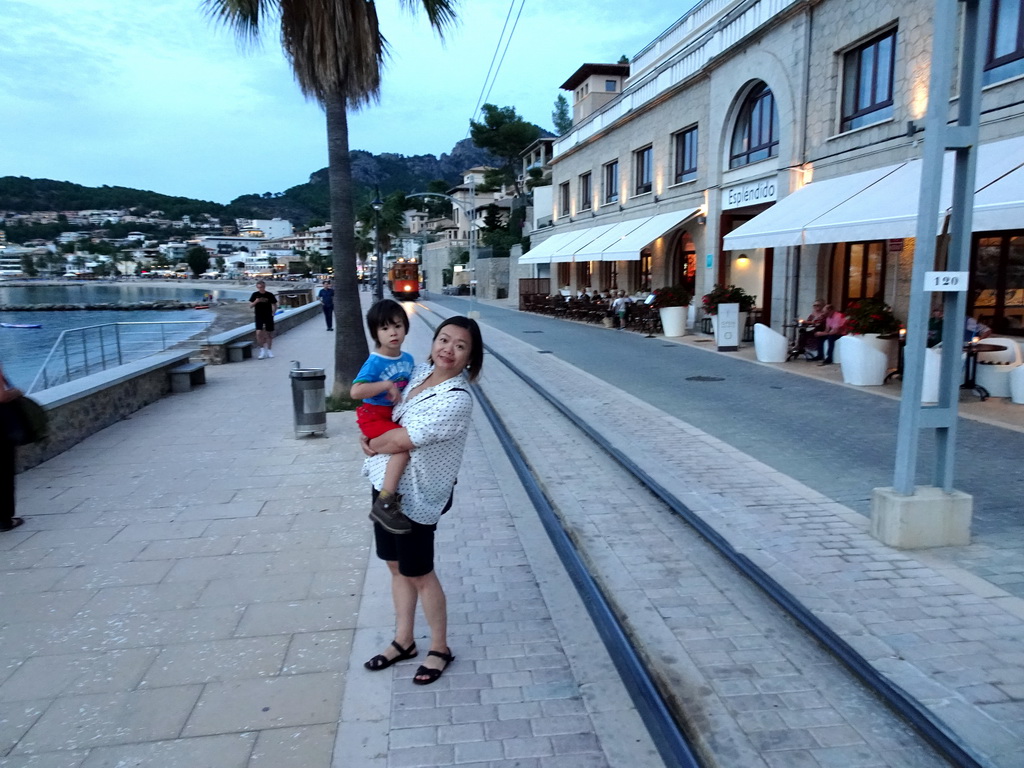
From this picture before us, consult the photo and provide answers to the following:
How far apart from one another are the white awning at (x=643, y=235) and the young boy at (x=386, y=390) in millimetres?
18109

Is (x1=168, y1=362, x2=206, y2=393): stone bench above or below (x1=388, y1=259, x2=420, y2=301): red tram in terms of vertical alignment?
below

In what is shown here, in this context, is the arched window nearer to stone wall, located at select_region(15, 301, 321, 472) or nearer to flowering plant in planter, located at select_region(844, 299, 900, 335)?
flowering plant in planter, located at select_region(844, 299, 900, 335)

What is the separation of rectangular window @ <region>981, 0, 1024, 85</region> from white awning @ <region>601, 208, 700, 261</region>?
34.6 feet

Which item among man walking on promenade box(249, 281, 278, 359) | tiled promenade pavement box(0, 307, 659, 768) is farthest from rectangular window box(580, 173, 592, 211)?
tiled promenade pavement box(0, 307, 659, 768)

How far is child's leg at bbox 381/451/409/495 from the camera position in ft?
9.89

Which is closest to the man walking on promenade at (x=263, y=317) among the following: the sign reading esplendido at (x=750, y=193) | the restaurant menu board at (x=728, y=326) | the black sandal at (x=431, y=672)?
the restaurant menu board at (x=728, y=326)

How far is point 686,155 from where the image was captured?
23.0 meters

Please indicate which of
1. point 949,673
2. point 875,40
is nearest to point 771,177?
point 875,40

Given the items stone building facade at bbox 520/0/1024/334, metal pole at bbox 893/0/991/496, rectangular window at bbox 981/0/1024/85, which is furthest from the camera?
stone building facade at bbox 520/0/1024/334

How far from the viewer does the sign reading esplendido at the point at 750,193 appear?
17297 millimetres

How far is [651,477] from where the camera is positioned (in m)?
6.38

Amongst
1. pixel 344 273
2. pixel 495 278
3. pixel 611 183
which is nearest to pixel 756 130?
pixel 611 183

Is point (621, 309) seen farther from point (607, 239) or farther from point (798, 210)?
point (798, 210)

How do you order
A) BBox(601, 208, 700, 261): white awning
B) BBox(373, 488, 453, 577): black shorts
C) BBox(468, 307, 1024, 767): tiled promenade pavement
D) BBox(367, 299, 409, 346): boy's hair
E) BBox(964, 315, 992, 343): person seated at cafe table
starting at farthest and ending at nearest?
BBox(601, 208, 700, 261): white awning, BBox(964, 315, 992, 343): person seated at cafe table, BBox(367, 299, 409, 346): boy's hair, BBox(373, 488, 453, 577): black shorts, BBox(468, 307, 1024, 767): tiled promenade pavement
